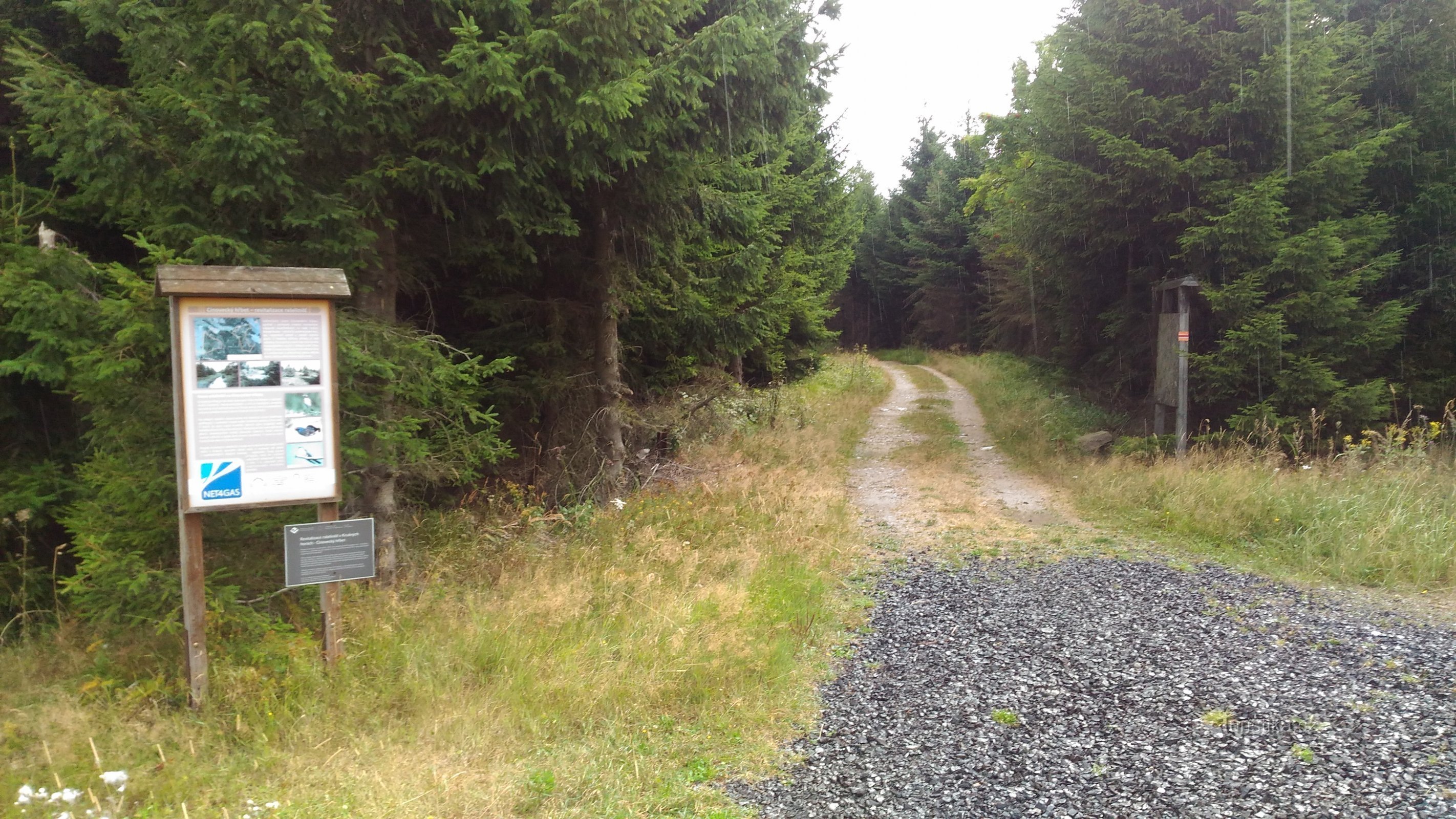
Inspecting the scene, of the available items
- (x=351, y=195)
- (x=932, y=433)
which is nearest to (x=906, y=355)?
(x=932, y=433)

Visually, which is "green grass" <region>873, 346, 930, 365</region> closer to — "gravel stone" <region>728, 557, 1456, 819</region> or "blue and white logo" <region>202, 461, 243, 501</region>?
"gravel stone" <region>728, 557, 1456, 819</region>

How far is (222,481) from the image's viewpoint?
169 inches

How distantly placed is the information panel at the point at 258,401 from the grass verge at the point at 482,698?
954 millimetres

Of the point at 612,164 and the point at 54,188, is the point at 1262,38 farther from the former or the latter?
the point at 54,188

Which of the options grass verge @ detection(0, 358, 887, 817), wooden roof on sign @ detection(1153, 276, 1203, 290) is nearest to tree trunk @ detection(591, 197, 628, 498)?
grass verge @ detection(0, 358, 887, 817)

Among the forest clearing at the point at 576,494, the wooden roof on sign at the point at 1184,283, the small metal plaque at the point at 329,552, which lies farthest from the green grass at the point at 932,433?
the small metal plaque at the point at 329,552

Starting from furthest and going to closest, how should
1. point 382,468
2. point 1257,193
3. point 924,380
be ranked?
point 924,380
point 1257,193
point 382,468

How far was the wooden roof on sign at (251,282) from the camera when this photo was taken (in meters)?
4.16

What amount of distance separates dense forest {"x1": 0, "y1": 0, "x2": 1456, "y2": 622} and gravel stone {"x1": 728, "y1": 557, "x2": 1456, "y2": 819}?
11.4 ft

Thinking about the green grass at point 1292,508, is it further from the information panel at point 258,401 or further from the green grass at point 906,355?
the green grass at point 906,355

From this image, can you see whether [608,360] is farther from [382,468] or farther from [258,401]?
[258,401]

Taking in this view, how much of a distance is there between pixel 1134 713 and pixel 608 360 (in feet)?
20.9

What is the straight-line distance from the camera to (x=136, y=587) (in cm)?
434

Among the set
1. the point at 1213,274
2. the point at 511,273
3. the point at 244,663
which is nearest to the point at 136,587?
the point at 244,663
